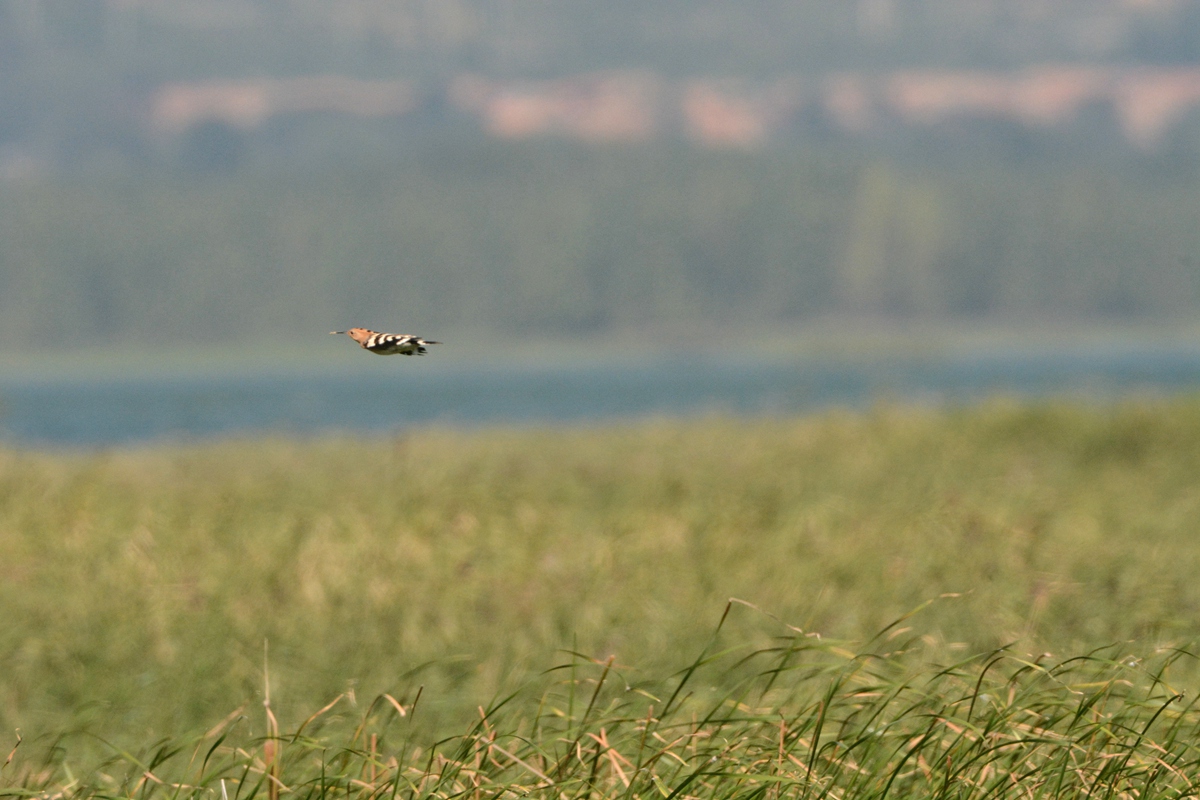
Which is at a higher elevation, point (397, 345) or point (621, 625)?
point (397, 345)

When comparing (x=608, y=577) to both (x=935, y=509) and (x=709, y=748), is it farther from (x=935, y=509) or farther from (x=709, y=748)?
(x=709, y=748)

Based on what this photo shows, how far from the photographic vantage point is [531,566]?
12.8 metres

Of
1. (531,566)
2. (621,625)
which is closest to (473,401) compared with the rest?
(531,566)

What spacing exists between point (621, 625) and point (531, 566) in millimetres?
2020

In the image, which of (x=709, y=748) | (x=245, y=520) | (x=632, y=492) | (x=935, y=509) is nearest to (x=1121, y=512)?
(x=935, y=509)

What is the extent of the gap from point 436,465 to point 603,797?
1360cm

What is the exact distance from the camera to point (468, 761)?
5.68 metres

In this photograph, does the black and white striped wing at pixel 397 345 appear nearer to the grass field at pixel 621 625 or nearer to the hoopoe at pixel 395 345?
the hoopoe at pixel 395 345

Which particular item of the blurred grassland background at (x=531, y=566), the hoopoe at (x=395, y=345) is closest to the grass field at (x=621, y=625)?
the blurred grassland background at (x=531, y=566)

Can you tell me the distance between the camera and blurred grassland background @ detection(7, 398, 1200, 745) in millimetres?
9891

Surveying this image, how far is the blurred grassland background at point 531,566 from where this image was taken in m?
9.89

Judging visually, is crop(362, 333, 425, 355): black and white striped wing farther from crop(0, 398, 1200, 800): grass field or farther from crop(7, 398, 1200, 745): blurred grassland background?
crop(7, 398, 1200, 745): blurred grassland background

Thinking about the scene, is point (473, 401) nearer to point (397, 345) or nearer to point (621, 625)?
point (621, 625)

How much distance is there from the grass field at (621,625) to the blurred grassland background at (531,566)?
4 centimetres
